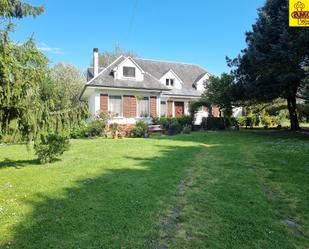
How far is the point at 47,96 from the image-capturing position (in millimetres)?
8391

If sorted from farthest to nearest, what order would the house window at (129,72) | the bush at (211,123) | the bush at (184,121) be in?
1. the bush at (211,123)
2. the house window at (129,72)
3. the bush at (184,121)

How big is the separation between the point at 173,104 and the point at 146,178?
19.9 meters

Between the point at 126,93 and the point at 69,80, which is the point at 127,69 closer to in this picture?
the point at 126,93

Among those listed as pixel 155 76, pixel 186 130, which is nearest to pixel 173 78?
pixel 155 76

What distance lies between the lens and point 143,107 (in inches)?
872

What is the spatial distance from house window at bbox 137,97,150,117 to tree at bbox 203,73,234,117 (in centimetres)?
482

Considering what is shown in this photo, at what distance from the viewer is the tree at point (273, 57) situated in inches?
559

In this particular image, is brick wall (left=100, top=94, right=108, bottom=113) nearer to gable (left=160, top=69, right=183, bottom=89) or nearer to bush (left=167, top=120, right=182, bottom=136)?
bush (left=167, top=120, right=182, bottom=136)

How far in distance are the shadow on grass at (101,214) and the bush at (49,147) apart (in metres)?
2.70

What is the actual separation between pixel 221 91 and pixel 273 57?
5.77 metres

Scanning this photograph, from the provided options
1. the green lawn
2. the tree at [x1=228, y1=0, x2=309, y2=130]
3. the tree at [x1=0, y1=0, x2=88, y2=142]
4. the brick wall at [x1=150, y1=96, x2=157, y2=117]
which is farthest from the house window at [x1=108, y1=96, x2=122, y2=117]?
the tree at [x1=0, y1=0, x2=88, y2=142]

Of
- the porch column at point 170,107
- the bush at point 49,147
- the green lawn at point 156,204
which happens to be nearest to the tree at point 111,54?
the porch column at point 170,107

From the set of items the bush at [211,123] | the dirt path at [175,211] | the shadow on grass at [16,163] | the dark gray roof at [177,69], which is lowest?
the dirt path at [175,211]

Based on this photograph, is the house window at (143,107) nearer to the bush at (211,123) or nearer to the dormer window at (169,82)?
the bush at (211,123)
